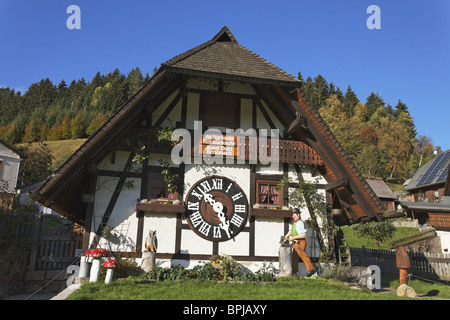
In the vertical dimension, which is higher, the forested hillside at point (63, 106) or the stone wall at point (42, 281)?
the forested hillside at point (63, 106)

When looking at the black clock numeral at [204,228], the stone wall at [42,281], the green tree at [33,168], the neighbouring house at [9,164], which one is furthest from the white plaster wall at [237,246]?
the green tree at [33,168]

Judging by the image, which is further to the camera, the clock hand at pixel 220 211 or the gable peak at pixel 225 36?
the gable peak at pixel 225 36

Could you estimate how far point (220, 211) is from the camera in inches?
463

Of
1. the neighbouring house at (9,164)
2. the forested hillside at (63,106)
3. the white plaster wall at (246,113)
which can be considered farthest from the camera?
the forested hillside at (63,106)

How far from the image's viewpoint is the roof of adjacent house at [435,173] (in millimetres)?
47803

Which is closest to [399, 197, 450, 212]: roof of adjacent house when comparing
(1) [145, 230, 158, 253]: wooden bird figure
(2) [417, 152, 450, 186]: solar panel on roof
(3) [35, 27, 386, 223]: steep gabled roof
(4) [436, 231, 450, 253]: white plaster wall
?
(4) [436, 231, 450, 253]: white plaster wall

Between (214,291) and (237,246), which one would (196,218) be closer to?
(237,246)

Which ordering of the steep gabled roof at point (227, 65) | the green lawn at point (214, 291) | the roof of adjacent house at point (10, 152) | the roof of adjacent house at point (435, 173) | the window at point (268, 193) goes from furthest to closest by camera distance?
the roof of adjacent house at point (435, 173) < the roof of adjacent house at point (10, 152) < the window at point (268, 193) < the steep gabled roof at point (227, 65) < the green lawn at point (214, 291)

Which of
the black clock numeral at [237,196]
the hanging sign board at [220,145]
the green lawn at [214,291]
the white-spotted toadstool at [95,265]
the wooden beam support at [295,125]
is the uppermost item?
the wooden beam support at [295,125]

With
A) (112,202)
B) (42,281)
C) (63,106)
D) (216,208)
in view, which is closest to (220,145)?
(216,208)

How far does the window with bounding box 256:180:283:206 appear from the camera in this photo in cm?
1241

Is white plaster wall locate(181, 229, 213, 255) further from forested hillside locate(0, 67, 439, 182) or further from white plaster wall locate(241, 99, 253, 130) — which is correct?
forested hillside locate(0, 67, 439, 182)

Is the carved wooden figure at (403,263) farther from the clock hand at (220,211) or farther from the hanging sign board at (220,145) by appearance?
the hanging sign board at (220,145)

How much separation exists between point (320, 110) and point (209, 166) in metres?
60.8
